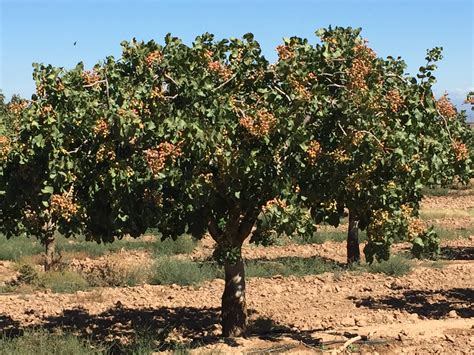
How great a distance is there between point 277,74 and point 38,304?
26.5 feet

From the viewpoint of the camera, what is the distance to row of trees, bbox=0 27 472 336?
6.64 metres

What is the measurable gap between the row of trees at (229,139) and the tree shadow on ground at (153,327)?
8.42 ft

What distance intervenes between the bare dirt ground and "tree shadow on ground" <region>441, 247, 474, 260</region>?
2432mm

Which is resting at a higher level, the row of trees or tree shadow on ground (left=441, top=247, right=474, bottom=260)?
the row of trees

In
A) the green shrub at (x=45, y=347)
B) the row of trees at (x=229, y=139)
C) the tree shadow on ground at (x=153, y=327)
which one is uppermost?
the row of trees at (x=229, y=139)

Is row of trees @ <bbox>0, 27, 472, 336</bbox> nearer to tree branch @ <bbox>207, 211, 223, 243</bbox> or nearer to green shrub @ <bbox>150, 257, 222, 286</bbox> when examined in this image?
tree branch @ <bbox>207, 211, 223, 243</bbox>

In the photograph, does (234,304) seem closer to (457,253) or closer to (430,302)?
(430,302)

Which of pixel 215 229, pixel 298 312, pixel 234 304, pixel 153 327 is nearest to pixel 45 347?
pixel 215 229

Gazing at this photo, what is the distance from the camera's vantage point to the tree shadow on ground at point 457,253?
1888 cm

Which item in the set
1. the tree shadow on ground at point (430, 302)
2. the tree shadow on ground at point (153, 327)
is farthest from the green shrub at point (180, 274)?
the tree shadow on ground at point (430, 302)

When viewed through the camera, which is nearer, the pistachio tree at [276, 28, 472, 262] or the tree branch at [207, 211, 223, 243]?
the pistachio tree at [276, 28, 472, 262]

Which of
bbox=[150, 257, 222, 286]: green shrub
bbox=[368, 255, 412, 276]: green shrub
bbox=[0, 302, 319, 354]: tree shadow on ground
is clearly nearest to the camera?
bbox=[0, 302, 319, 354]: tree shadow on ground

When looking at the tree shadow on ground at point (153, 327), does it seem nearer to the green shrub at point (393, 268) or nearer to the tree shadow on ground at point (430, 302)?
the tree shadow on ground at point (430, 302)

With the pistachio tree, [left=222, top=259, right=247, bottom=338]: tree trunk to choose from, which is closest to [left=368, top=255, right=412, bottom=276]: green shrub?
[left=222, top=259, right=247, bottom=338]: tree trunk
